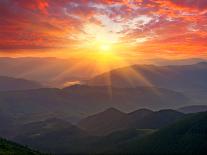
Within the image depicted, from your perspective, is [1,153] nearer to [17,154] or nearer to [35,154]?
[17,154]

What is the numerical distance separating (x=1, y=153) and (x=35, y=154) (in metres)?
15.8

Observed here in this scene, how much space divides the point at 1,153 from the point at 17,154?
5.65 meters

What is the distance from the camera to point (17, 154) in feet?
257

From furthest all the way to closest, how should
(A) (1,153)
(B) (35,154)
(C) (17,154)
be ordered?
1. (B) (35,154)
2. (C) (17,154)
3. (A) (1,153)

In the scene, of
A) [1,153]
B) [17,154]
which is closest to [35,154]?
[17,154]

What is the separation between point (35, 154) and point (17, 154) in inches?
405

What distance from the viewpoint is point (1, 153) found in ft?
241

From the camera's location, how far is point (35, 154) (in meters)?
88.1

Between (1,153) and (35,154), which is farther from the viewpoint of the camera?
(35,154)

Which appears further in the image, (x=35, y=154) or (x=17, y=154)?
(x=35, y=154)

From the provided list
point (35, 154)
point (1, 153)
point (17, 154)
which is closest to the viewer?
point (1, 153)
